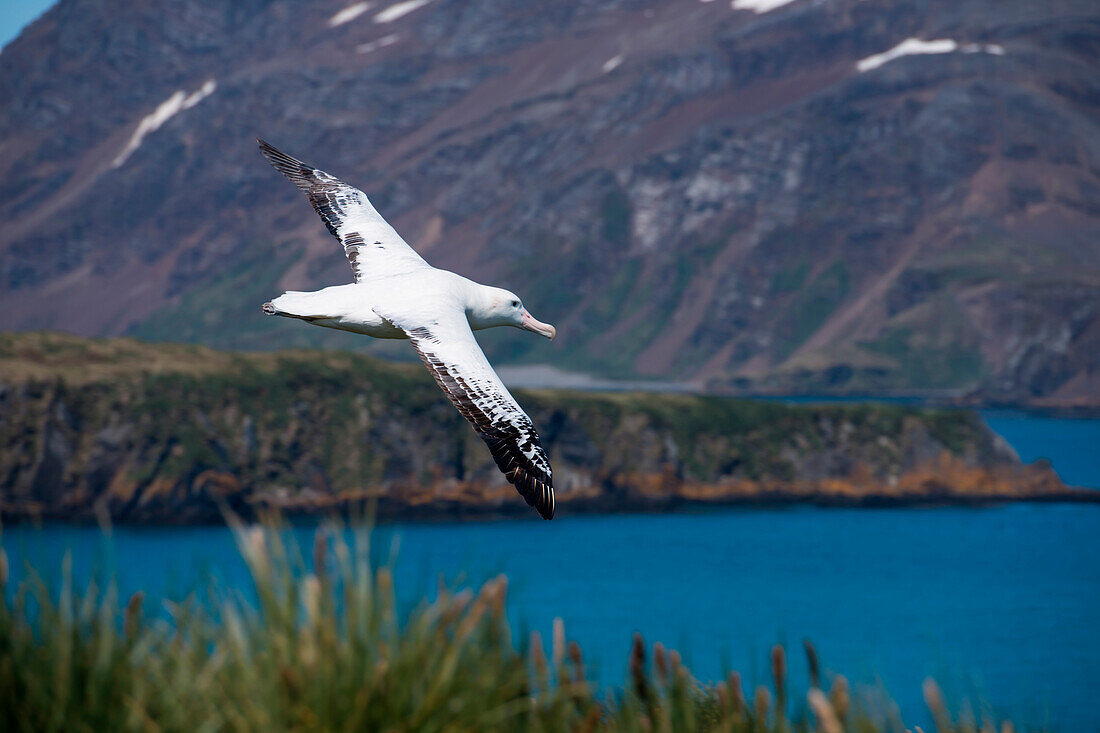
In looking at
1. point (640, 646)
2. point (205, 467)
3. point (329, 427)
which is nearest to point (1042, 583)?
point (329, 427)

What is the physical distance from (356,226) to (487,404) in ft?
20.8

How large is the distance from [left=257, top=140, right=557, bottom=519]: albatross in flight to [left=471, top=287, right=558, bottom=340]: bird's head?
1 cm

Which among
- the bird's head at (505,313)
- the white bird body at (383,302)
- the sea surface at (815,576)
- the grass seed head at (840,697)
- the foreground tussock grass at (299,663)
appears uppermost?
the white bird body at (383,302)

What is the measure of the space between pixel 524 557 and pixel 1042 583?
172ft

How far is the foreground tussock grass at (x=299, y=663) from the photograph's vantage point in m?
6.22

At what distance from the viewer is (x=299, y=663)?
6.27 metres

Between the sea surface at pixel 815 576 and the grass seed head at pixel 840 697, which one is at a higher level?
the grass seed head at pixel 840 697

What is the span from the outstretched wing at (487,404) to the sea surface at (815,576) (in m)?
79.7

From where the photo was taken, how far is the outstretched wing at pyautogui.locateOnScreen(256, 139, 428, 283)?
17.6 m

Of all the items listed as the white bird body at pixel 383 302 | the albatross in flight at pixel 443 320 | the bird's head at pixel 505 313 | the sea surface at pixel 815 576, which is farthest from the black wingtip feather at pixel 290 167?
the sea surface at pixel 815 576

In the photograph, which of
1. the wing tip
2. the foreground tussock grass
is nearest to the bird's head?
the wing tip

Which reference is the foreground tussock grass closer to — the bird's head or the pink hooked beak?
the bird's head

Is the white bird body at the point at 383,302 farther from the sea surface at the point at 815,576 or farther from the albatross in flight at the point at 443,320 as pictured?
the sea surface at the point at 815,576

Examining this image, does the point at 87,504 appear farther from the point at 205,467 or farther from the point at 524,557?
the point at 524,557
